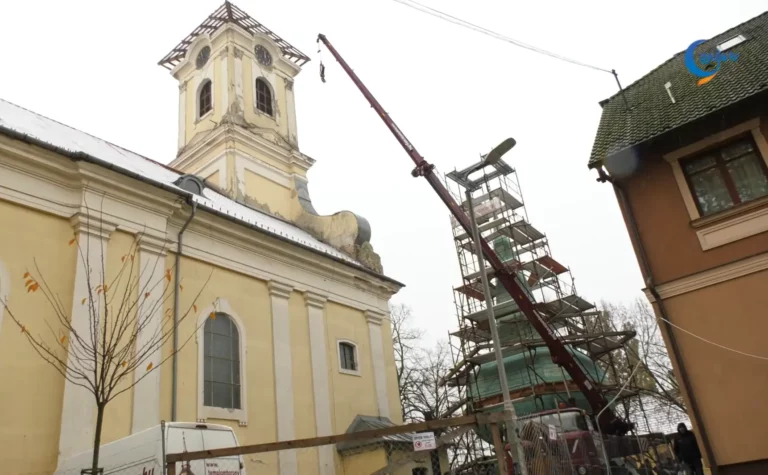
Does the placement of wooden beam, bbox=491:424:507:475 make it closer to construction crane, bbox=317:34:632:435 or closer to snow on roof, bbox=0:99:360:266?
snow on roof, bbox=0:99:360:266

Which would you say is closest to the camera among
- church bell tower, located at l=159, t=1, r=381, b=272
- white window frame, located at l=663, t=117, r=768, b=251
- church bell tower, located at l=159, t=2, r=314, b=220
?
white window frame, located at l=663, t=117, r=768, b=251

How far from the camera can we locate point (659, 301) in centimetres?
1170

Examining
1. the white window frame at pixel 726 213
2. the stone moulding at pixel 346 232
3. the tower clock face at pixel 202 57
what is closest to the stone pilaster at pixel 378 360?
the stone moulding at pixel 346 232

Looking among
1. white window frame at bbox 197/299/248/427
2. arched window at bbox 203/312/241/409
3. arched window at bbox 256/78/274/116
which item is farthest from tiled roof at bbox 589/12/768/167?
arched window at bbox 256/78/274/116

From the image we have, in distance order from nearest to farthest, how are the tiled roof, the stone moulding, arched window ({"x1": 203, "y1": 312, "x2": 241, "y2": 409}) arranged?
the tiled roof → arched window ({"x1": 203, "y1": 312, "x2": 241, "y2": 409}) → the stone moulding

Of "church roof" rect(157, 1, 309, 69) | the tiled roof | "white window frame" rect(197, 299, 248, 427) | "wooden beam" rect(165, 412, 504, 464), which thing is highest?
"church roof" rect(157, 1, 309, 69)

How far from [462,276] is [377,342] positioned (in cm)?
982

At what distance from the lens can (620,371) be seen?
109 ft

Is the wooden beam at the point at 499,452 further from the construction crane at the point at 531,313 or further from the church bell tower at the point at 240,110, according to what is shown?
the church bell tower at the point at 240,110

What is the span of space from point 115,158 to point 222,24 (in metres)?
13.1

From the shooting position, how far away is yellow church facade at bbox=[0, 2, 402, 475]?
35.4 feet

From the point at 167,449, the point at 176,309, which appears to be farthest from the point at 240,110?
the point at 167,449

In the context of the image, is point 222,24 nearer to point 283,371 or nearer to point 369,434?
point 283,371

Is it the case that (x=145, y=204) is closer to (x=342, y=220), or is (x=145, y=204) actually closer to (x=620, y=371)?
(x=342, y=220)
